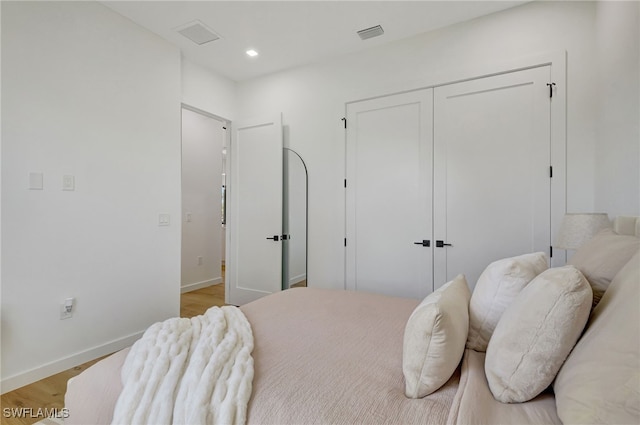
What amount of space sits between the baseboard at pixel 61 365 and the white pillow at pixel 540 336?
279cm

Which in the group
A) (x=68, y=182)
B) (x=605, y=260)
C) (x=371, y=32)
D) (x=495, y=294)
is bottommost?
(x=495, y=294)

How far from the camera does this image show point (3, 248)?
2.00 m

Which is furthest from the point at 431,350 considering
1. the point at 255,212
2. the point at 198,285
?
the point at 198,285

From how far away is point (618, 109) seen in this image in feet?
5.58

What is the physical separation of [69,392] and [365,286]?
2.41 metres

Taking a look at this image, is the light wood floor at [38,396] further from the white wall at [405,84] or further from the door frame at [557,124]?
the door frame at [557,124]

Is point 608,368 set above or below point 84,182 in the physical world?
below

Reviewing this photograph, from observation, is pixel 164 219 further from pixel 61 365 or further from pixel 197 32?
pixel 197 32

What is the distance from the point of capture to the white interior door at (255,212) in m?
3.55

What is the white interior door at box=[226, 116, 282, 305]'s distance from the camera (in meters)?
3.55

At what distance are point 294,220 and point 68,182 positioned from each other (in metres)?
2.01

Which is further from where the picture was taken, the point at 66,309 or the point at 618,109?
the point at 66,309

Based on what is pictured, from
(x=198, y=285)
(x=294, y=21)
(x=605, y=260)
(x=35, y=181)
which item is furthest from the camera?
(x=198, y=285)

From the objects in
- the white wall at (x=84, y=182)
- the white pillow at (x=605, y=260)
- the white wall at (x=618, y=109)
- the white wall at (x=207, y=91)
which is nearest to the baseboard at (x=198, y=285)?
the white wall at (x=84, y=182)
